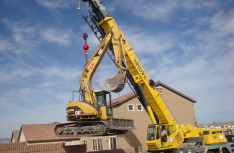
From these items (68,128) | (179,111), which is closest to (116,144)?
(179,111)

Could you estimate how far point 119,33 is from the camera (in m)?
17.6

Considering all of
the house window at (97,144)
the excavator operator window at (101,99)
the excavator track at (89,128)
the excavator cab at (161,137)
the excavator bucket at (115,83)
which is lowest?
the house window at (97,144)

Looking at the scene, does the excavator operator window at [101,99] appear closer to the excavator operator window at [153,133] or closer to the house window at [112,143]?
the excavator operator window at [153,133]

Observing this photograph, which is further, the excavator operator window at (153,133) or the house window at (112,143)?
the house window at (112,143)

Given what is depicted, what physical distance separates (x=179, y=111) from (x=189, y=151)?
60.6 ft

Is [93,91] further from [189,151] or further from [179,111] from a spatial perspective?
[179,111]

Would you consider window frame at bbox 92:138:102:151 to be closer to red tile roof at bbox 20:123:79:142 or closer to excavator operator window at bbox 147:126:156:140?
red tile roof at bbox 20:123:79:142

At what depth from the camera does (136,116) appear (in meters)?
30.6

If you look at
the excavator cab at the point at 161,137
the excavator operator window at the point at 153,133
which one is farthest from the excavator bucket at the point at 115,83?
the excavator cab at the point at 161,137

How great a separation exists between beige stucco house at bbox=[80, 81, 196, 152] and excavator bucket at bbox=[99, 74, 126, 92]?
1288 cm

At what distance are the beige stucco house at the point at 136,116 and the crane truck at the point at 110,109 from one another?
10059 millimetres

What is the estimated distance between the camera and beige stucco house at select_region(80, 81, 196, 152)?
28.1 metres

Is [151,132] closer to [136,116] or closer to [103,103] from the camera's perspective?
[103,103]

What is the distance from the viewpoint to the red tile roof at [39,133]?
3238cm
